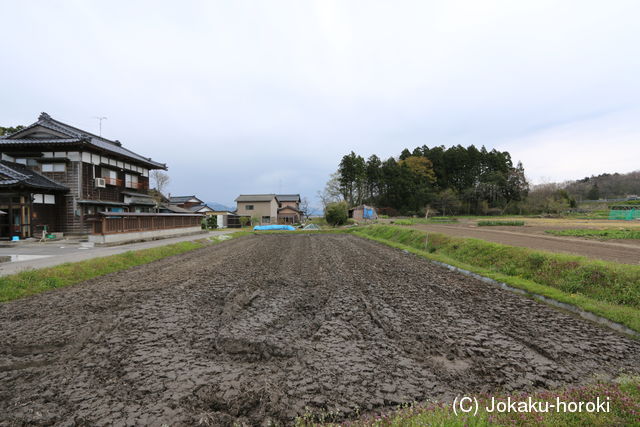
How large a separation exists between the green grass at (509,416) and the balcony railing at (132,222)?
18.6 meters

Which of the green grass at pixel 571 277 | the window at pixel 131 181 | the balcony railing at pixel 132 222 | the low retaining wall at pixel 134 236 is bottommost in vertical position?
the green grass at pixel 571 277

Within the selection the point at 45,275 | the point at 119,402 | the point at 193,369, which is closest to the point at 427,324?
the point at 193,369

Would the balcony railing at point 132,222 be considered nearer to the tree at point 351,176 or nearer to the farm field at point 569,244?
the farm field at point 569,244

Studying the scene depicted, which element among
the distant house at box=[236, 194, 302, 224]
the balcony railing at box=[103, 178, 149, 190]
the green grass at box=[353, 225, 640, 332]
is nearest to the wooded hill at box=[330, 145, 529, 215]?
the distant house at box=[236, 194, 302, 224]

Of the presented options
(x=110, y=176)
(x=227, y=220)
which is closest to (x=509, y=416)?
(x=110, y=176)

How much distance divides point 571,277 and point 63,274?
48.4ft

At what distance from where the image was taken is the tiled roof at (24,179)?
17438 mm

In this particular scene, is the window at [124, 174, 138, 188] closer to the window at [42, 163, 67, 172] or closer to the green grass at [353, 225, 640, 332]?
the window at [42, 163, 67, 172]

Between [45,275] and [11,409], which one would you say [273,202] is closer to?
[45,275]

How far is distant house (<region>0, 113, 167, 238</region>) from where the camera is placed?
18.5m

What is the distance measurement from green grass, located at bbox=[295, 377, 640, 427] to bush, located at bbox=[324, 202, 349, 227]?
40089 millimetres

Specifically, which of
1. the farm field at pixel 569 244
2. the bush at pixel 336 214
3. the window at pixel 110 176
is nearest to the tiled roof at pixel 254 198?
the bush at pixel 336 214

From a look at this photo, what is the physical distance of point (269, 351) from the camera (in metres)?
4.20

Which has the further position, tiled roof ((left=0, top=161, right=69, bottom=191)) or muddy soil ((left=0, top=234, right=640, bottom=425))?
tiled roof ((left=0, top=161, right=69, bottom=191))
